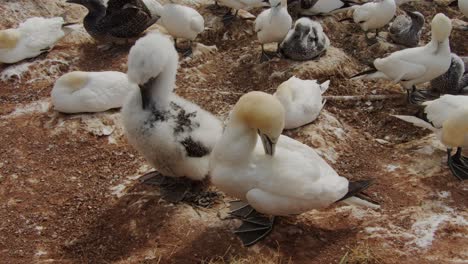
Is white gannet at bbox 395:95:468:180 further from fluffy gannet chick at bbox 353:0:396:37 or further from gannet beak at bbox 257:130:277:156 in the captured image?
fluffy gannet chick at bbox 353:0:396:37

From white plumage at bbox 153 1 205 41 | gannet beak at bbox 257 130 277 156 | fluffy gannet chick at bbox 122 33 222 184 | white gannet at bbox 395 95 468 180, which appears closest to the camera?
gannet beak at bbox 257 130 277 156

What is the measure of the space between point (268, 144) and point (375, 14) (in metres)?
5.19

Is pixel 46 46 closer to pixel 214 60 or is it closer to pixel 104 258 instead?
pixel 214 60

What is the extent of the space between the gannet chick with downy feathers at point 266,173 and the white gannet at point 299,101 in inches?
65.1

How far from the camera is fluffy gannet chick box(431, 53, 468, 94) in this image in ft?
23.1

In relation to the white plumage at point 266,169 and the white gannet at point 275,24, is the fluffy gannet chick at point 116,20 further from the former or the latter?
the white plumage at point 266,169

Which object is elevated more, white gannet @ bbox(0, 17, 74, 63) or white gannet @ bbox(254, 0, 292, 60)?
white gannet @ bbox(254, 0, 292, 60)

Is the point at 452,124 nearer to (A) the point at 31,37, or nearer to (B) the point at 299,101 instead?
(B) the point at 299,101

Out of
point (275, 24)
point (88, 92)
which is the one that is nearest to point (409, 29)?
point (275, 24)

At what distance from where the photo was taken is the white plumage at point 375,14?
27.7ft

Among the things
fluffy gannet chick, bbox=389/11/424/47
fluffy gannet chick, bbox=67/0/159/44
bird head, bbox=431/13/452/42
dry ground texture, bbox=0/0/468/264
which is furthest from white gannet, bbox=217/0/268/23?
bird head, bbox=431/13/452/42

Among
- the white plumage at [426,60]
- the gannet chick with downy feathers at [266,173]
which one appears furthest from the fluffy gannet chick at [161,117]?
the white plumage at [426,60]

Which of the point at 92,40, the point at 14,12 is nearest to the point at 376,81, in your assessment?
the point at 92,40

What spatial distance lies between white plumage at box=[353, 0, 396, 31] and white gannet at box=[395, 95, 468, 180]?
2.98 metres
